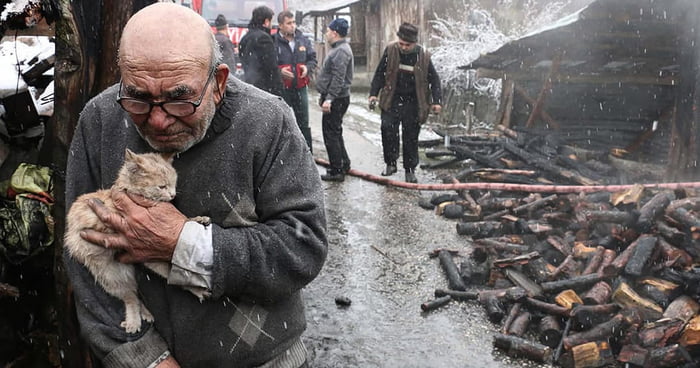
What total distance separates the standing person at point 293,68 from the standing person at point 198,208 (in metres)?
7.52

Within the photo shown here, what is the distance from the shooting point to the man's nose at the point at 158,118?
5.78 ft

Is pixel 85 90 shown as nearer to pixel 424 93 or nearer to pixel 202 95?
pixel 202 95

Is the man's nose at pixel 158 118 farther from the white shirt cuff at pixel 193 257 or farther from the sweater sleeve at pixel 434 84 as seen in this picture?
the sweater sleeve at pixel 434 84

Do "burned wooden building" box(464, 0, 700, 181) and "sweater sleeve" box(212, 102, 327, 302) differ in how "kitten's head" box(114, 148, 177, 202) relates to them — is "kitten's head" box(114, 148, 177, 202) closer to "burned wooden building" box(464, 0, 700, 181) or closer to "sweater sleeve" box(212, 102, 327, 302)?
"sweater sleeve" box(212, 102, 327, 302)

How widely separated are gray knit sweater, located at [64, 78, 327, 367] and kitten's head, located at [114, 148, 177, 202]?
5 cm

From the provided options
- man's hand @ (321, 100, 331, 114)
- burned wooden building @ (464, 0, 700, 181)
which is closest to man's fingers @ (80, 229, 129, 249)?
man's hand @ (321, 100, 331, 114)

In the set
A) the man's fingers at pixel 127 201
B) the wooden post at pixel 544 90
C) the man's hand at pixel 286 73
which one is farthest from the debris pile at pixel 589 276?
the wooden post at pixel 544 90

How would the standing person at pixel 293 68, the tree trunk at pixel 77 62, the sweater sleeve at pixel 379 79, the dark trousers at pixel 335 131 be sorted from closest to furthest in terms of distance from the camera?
the tree trunk at pixel 77 62, the dark trousers at pixel 335 131, the sweater sleeve at pixel 379 79, the standing person at pixel 293 68

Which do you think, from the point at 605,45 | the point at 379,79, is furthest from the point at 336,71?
the point at 605,45

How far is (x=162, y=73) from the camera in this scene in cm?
171

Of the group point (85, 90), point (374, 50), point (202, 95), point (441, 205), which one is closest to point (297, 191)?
point (202, 95)

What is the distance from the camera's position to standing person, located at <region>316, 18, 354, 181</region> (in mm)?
9008

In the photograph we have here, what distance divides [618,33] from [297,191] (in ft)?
30.2

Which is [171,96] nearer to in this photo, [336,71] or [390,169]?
[336,71]
